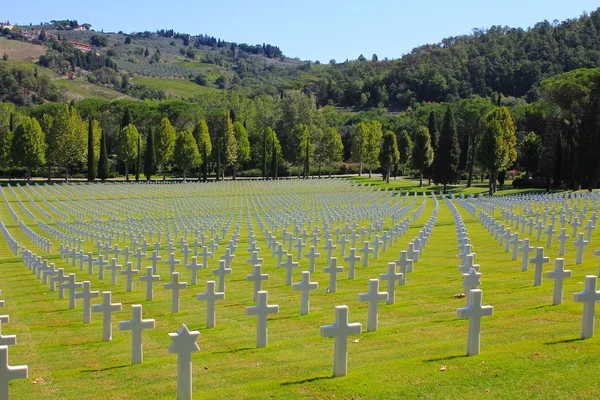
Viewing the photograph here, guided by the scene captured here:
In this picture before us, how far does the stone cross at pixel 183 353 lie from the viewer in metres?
6.50

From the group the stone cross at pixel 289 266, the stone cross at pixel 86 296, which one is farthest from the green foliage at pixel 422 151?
the stone cross at pixel 86 296

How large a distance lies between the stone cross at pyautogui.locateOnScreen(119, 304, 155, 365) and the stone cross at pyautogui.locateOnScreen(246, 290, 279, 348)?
1318 millimetres

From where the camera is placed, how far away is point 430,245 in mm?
20562

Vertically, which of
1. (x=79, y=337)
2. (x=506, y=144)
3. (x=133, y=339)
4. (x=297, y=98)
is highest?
(x=297, y=98)

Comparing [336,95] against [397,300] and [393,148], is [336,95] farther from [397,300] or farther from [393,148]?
[397,300]

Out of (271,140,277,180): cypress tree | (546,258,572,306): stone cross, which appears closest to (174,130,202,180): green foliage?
(271,140,277,180): cypress tree

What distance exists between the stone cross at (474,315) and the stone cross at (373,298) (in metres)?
1.44

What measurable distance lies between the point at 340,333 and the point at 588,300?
3.27 meters

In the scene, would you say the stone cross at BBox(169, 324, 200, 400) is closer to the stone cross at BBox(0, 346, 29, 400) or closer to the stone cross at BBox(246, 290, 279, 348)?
the stone cross at BBox(0, 346, 29, 400)

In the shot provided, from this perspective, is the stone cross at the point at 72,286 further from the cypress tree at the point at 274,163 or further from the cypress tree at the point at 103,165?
the cypress tree at the point at 274,163

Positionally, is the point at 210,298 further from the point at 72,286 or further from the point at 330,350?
the point at 72,286

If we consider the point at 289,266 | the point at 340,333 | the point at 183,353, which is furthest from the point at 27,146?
the point at 340,333

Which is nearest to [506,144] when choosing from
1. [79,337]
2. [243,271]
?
[243,271]

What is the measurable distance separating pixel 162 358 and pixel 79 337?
255cm
